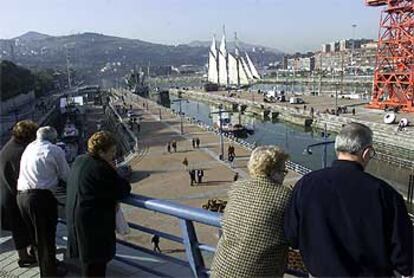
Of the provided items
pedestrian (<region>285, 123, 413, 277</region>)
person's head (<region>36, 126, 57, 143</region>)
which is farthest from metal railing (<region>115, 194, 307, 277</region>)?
person's head (<region>36, 126, 57, 143</region>)

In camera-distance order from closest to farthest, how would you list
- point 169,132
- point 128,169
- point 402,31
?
1. point 128,169
2. point 169,132
3. point 402,31

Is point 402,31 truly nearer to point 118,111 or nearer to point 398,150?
point 398,150

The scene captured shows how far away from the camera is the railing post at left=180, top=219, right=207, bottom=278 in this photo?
358cm

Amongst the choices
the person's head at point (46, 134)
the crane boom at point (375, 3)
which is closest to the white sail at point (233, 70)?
the crane boom at point (375, 3)

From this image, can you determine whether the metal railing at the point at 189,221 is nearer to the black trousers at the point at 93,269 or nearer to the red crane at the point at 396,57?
the black trousers at the point at 93,269

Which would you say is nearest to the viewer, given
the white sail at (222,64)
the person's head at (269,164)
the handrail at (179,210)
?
the person's head at (269,164)

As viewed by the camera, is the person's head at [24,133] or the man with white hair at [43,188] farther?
the person's head at [24,133]

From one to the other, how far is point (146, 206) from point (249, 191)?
3.87ft

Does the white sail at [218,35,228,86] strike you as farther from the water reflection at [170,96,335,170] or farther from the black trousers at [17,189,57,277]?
the black trousers at [17,189,57,277]

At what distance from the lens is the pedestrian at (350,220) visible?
2434 millimetres

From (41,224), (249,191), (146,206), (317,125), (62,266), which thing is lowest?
(317,125)

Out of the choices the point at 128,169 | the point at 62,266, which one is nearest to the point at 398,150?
the point at 128,169

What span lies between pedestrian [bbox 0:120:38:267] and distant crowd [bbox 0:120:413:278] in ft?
3.58

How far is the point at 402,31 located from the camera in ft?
171
